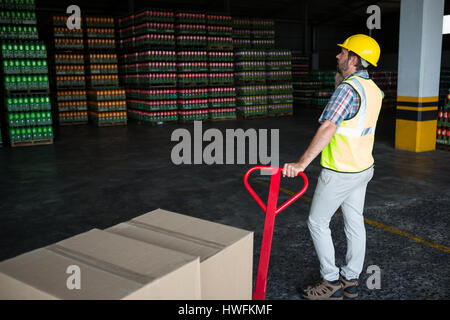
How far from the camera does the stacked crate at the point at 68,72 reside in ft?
52.4

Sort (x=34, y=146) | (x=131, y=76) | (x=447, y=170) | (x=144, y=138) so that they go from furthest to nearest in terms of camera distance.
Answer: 1. (x=131, y=76)
2. (x=144, y=138)
3. (x=34, y=146)
4. (x=447, y=170)

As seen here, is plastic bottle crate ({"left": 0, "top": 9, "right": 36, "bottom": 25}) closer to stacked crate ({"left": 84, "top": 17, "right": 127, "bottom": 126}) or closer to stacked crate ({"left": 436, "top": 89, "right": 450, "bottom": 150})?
stacked crate ({"left": 84, "top": 17, "right": 127, "bottom": 126})

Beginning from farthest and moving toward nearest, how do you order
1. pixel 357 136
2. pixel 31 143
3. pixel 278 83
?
pixel 278 83 → pixel 31 143 → pixel 357 136

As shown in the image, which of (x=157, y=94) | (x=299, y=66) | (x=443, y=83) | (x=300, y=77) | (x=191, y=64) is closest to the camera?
(x=157, y=94)

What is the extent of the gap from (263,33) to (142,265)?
1886 cm

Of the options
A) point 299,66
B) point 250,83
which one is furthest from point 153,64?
point 299,66

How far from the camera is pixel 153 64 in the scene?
1547 cm

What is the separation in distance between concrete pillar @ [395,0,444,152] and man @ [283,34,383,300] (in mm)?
6819

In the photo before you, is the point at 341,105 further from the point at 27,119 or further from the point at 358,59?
the point at 27,119

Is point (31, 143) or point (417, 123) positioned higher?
point (417, 123)
